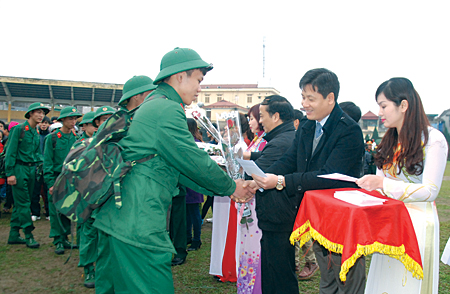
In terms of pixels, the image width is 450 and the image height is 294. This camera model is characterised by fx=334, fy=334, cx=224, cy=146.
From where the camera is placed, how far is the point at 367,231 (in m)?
1.93

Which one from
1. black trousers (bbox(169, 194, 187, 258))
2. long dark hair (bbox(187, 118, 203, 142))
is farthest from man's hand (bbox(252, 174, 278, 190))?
long dark hair (bbox(187, 118, 203, 142))

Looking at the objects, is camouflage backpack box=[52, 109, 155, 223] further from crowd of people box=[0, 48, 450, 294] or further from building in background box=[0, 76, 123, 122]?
building in background box=[0, 76, 123, 122]

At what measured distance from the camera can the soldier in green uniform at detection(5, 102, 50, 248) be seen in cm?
543

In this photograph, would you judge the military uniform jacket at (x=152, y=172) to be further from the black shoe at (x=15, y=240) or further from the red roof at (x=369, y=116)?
the red roof at (x=369, y=116)

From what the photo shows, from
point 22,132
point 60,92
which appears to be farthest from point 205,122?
point 60,92

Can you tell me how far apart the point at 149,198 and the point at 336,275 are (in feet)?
4.78

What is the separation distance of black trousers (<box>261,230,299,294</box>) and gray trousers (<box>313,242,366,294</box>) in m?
0.30

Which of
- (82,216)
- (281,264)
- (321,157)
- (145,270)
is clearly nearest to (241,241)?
(281,264)

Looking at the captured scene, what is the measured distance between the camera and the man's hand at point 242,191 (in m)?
2.91

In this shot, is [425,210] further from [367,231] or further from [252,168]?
[252,168]

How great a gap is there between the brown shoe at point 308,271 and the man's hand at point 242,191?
1796mm

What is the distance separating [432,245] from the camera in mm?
2191

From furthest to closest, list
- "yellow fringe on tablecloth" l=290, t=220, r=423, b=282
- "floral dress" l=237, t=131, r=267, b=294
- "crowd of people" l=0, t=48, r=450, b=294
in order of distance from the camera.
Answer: "floral dress" l=237, t=131, r=267, b=294, "crowd of people" l=0, t=48, r=450, b=294, "yellow fringe on tablecloth" l=290, t=220, r=423, b=282

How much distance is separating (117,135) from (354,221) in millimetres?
1510
